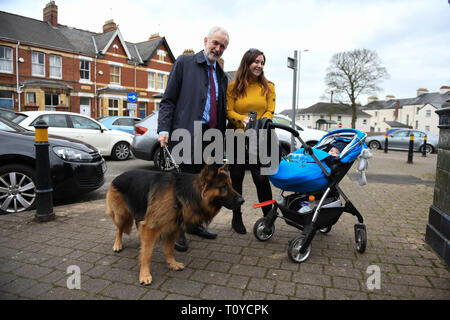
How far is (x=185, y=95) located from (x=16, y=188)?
10.2ft

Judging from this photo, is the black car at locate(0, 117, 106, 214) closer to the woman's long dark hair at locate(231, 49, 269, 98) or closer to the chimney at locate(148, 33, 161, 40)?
the woman's long dark hair at locate(231, 49, 269, 98)

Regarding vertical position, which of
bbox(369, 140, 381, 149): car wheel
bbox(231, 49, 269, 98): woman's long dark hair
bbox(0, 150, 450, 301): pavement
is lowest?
bbox(0, 150, 450, 301): pavement

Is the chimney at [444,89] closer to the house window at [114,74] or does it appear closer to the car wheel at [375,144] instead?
the car wheel at [375,144]

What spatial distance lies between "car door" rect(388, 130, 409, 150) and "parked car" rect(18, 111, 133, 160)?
1897 centimetres

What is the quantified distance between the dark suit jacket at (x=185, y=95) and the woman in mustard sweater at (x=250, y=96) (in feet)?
1.51

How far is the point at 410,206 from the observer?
5652mm

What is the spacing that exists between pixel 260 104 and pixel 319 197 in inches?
52.2

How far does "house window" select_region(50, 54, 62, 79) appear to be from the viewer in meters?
28.1

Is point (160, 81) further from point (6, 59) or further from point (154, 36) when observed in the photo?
point (6, 59)

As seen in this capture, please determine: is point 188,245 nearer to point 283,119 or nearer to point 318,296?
point 318,296

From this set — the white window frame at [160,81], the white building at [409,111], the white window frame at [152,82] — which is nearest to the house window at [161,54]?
the white window frame at [160,81]

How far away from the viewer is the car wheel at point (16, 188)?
448cm

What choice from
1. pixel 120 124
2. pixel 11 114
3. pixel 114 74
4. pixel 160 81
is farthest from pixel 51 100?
pixel 11 114

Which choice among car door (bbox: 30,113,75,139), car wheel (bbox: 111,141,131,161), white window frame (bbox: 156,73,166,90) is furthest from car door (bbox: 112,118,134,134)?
white window frame (bbox: 156,73,166,90)
